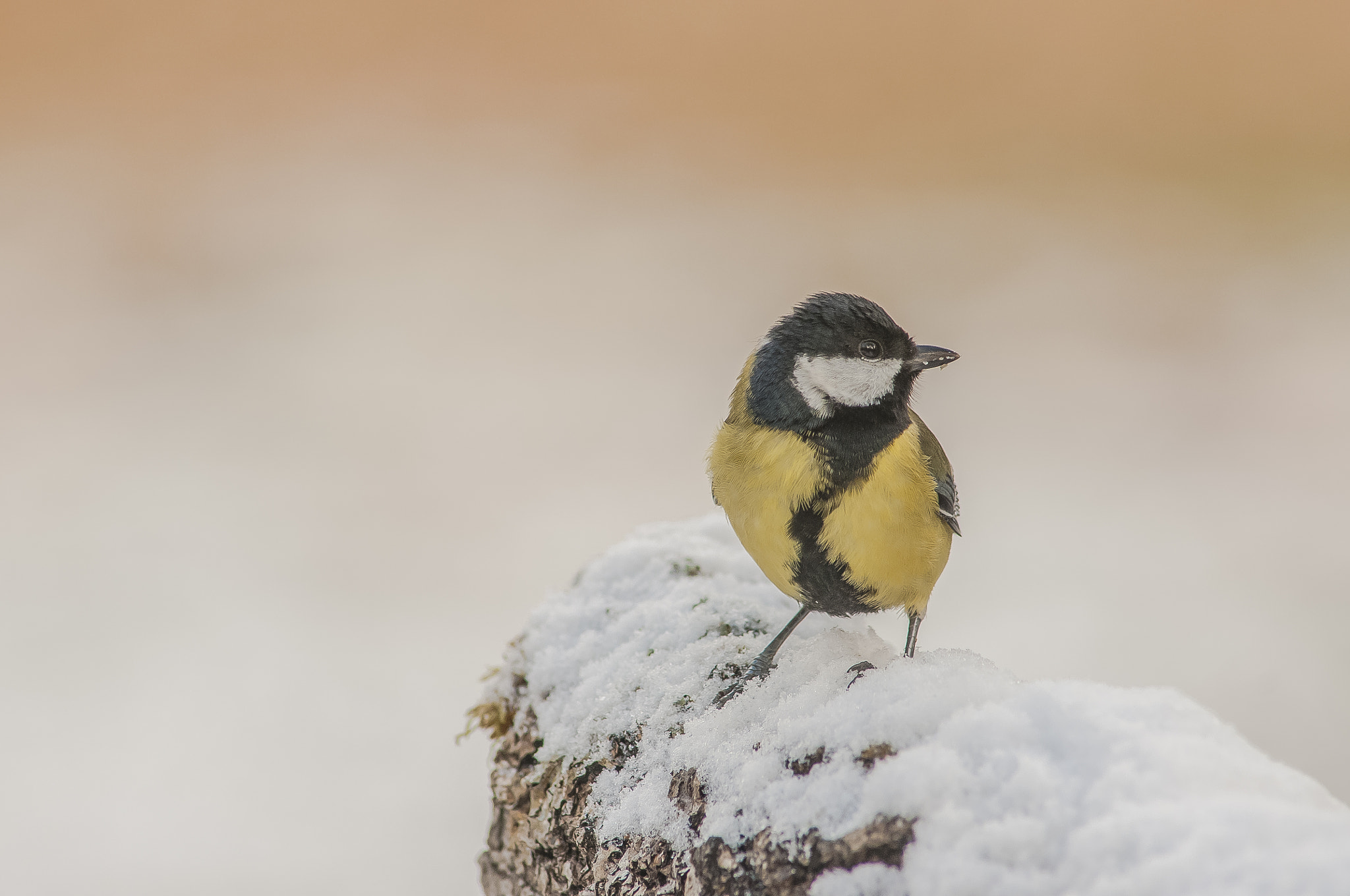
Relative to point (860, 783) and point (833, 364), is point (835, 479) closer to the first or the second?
point (833, 364)

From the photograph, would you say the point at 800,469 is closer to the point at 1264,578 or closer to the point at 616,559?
the point at 616,559

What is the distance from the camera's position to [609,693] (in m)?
2.06

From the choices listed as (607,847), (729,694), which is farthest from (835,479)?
(607,847)

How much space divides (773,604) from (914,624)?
39 cm

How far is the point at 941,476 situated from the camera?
2064 millimetres

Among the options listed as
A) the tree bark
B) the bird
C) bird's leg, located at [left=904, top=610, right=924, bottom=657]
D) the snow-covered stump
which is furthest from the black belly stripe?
the tree bark

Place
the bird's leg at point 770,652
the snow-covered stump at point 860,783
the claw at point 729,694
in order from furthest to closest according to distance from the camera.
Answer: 1. the bird's leg at point 770,652
2. the claw at point 729,694
3. the snow-covered stump at point 860,783

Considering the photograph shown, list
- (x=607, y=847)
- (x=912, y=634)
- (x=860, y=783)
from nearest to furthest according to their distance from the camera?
(x=860, y=783) → (x=607, y=847) → (x=912, y=634)

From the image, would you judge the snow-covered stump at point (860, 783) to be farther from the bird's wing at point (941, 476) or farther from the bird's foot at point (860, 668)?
the bird's wing at point (941, 476)

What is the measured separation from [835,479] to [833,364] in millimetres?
250

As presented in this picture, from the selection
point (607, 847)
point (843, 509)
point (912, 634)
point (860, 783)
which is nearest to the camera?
point (860, 783)

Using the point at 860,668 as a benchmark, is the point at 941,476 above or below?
above

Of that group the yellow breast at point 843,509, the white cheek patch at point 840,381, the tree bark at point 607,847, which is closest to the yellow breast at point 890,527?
the yellow breast at point 843,509

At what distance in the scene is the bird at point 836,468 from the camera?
1900 millimetres
